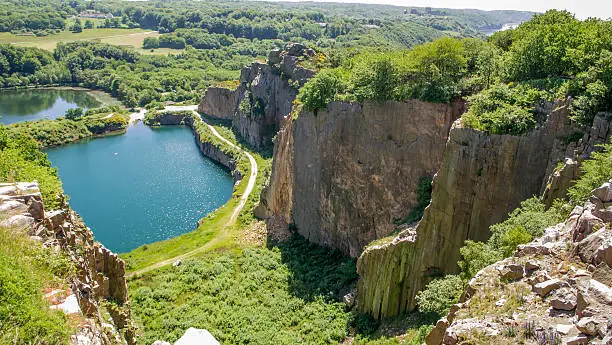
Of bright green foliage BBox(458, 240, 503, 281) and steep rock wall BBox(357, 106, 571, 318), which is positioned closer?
bright green foliage BBox(458, 240, 503, 281)

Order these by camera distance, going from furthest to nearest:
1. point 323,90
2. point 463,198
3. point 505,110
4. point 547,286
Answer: point 323,90, point 463,198, point 505,110, point 547,286

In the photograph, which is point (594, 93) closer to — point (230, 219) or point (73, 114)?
point (230, 219)

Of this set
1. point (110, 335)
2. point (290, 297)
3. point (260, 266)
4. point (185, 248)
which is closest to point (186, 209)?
point (185, 248)

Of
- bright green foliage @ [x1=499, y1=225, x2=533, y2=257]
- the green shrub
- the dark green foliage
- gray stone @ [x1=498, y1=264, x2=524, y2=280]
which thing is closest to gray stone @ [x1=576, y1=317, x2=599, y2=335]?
gray stone @ [x1=498, y1=264, x2=524, y2=280]

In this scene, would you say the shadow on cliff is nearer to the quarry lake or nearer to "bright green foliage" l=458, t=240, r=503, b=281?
"bright green foliage" l=458, t=240, r=503, b=281

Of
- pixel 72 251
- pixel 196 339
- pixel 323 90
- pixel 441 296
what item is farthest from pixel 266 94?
pixel 196 339

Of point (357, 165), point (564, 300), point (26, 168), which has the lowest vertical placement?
point (357, 165)
